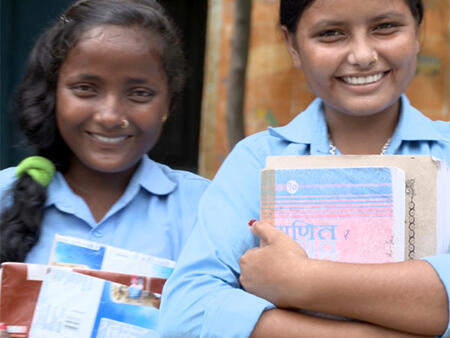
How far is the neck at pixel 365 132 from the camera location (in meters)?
1.93

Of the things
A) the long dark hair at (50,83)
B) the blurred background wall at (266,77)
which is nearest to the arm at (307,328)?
the long dark hair at (50,83)

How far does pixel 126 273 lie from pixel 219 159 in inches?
164

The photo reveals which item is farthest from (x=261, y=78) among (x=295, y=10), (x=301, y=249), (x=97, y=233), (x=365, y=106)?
(x=301, y=249)

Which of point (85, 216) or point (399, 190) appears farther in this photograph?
point (85, 216)

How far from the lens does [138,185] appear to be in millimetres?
2365

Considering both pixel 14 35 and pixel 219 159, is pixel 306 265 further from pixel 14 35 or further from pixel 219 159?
pixel 219 159

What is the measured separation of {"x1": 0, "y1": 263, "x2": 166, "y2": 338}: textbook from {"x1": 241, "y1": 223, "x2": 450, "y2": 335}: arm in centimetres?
51

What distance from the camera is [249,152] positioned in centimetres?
191

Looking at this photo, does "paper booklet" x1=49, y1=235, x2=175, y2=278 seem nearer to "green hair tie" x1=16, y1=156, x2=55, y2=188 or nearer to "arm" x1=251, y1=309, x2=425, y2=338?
"green hair tie" x1=16, y1=156, x2=55, y2=188

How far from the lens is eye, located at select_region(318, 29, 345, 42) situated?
1830 mm

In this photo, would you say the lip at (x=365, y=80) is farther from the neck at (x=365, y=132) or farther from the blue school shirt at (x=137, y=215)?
the blue school shirt at (x=137, y=215)

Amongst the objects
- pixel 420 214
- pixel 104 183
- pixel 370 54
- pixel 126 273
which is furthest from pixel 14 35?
pixel 420 214

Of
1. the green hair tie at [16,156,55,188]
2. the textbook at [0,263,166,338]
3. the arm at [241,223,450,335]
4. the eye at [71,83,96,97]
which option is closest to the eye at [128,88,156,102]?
the eye at [71,83,96,97]

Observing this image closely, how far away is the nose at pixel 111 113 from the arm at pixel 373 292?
2.89 feet
